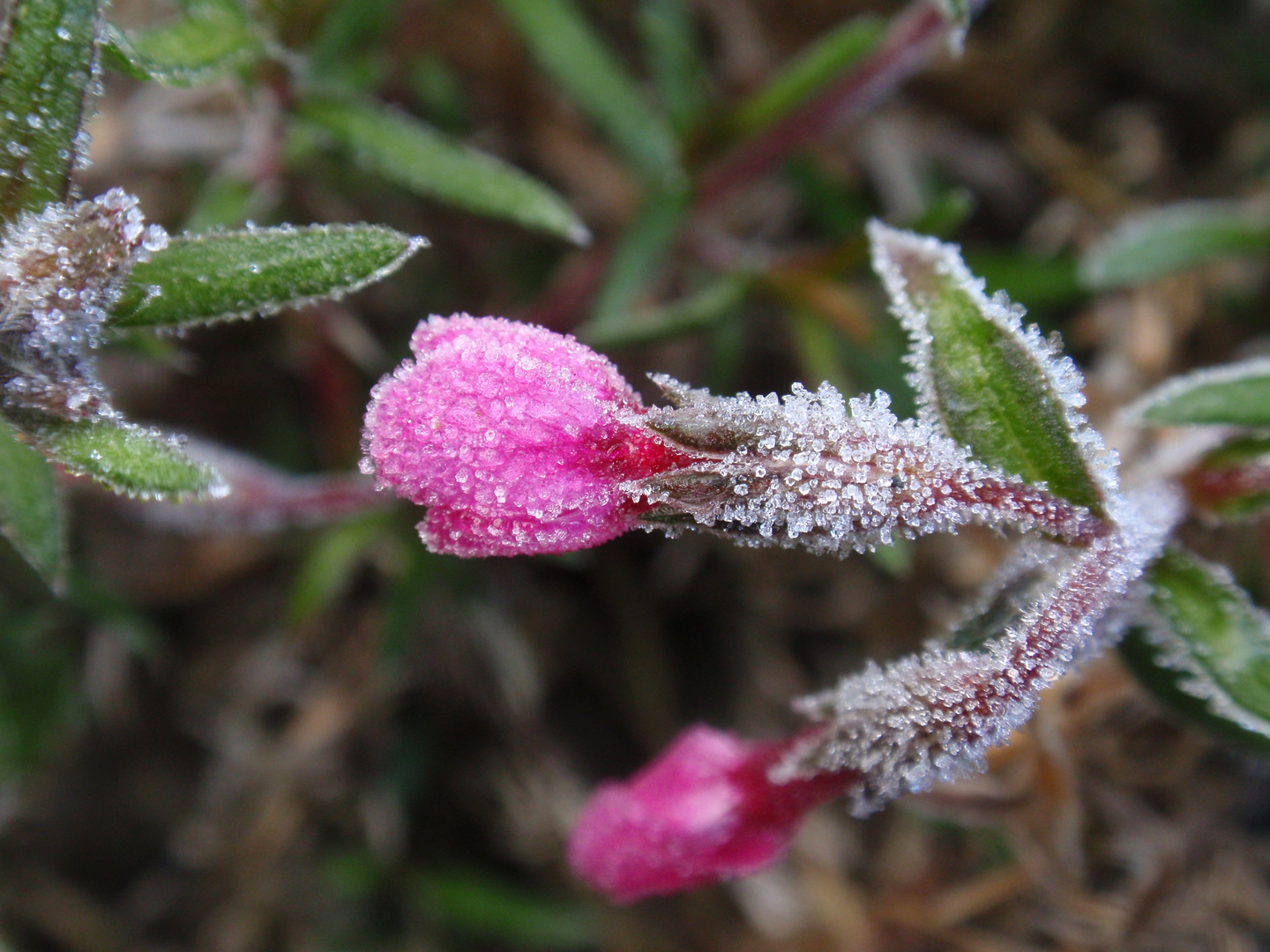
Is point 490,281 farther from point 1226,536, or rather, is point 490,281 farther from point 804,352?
point 1226,536

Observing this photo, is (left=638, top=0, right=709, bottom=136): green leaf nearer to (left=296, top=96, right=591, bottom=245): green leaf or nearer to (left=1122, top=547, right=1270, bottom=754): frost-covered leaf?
(left=296, top=96, right=591, bottom=245): green leaf

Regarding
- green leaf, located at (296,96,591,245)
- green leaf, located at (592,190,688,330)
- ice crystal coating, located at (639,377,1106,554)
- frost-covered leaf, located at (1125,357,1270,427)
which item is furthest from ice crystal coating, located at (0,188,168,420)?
frost-covered leaf, located at (1125,357,1270,427)

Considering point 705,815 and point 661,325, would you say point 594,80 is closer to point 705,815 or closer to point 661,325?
Result: point 661,325

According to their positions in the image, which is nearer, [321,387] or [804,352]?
[804,352]

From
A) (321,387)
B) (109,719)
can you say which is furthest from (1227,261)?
(109,719)

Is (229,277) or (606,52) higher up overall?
(606,52)

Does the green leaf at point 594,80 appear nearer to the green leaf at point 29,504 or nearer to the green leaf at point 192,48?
the green leaf at point 192,48

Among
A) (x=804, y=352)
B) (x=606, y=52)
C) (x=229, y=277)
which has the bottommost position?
(x=229, y=277)
